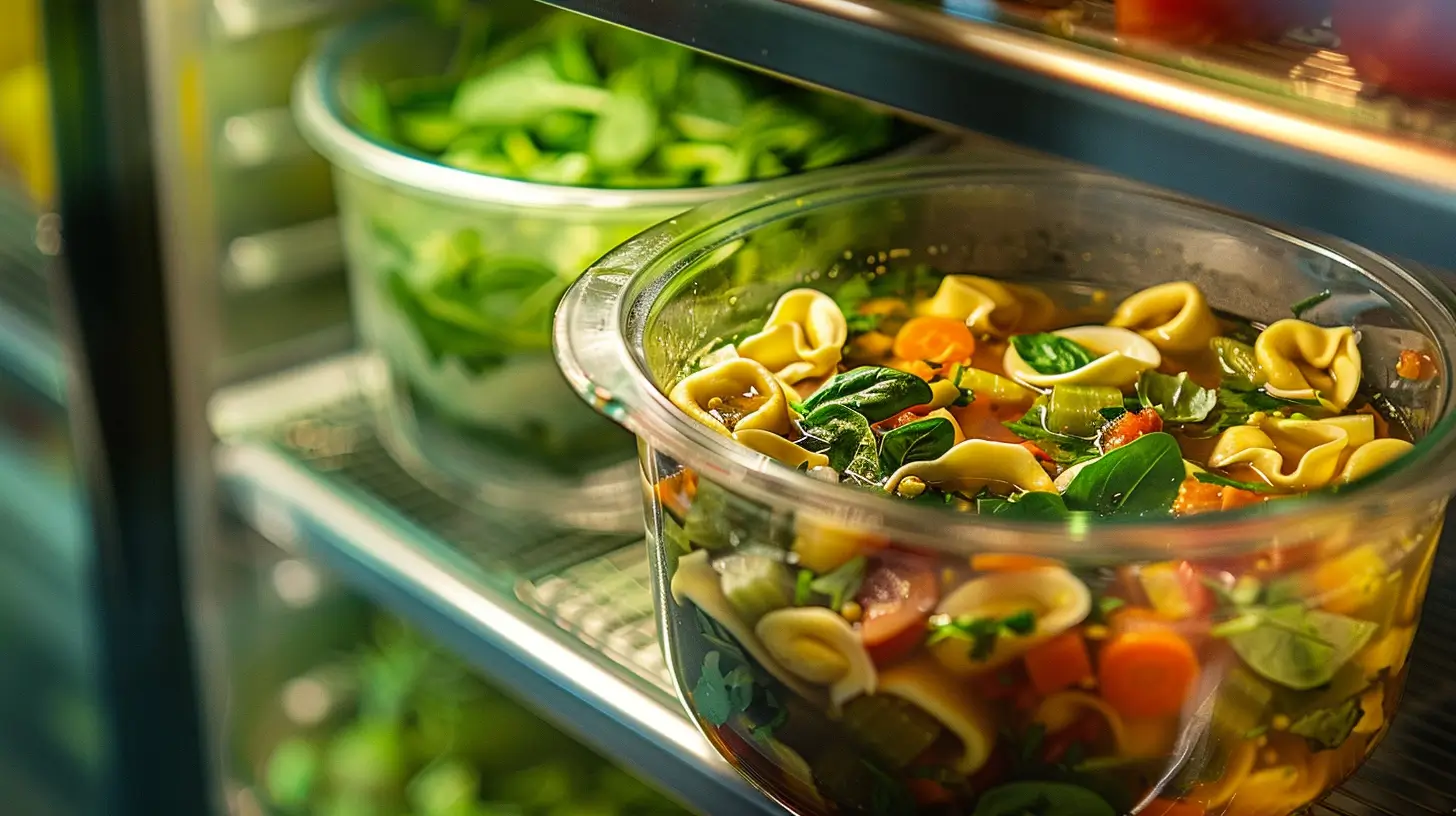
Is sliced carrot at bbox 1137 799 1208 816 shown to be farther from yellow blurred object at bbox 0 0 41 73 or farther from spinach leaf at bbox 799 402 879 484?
yellow blurred object at bbox 0 0 41 73

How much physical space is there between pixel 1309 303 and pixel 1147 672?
25cm

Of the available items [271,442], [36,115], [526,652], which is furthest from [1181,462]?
[36,115]

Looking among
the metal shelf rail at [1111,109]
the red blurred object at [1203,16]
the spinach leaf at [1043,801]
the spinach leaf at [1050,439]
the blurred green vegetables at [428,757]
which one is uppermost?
the red blurred object at [1203,16]

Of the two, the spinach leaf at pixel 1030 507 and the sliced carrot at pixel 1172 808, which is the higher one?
the spinach leaf at pixel 1030 507

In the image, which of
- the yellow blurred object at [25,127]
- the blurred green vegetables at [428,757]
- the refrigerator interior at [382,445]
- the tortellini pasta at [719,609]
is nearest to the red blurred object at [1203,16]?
the refrigerator interior at [382,445]

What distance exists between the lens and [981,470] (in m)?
0.56

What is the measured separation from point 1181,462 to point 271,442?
2.46 feet

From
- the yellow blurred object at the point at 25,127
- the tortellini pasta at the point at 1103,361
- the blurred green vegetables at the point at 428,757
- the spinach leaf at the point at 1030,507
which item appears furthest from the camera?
the yellow blurred object at the point at 25,127

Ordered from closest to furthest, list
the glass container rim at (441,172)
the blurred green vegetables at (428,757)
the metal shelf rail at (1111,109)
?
1. the metal shelf rail at (1111,109)
2. the glass container rim at (441,172)
3. the blurred green vegetables at (428,757)

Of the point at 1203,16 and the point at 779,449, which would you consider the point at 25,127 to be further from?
the point at 1203,16

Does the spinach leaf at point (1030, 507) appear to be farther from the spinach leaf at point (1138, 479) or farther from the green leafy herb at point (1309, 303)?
the green leafy herb at point (1309, 303)

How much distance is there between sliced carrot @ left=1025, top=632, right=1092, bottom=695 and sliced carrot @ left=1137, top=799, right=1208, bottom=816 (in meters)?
0.07

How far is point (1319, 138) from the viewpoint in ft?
1.41

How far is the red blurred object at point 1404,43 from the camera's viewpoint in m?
0.45
